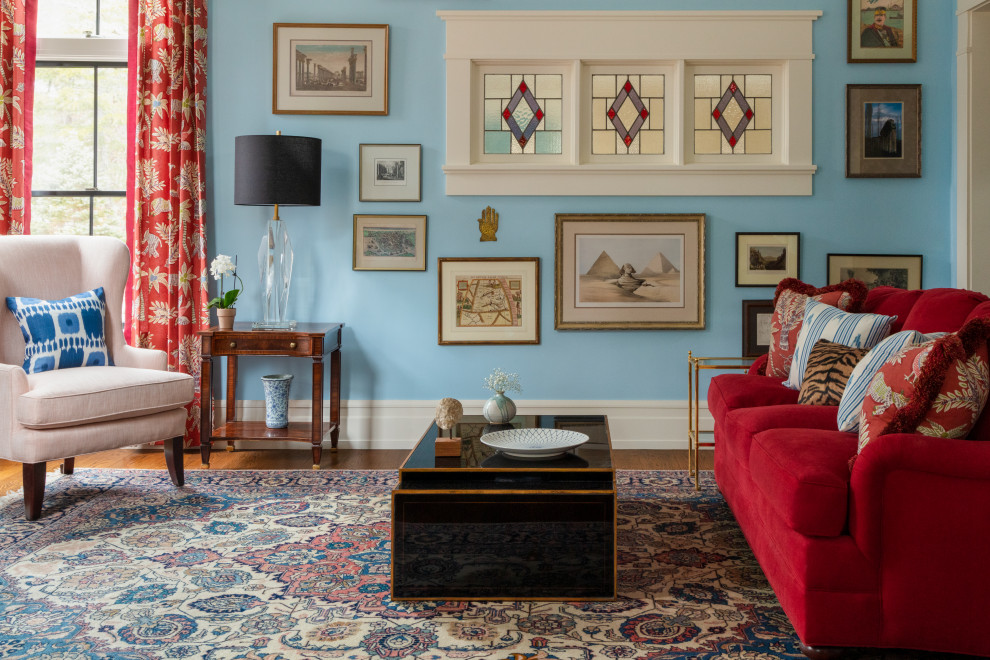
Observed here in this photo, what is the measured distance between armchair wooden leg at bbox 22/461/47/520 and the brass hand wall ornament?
2.53 meters

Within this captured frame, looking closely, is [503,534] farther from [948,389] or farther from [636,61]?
[636,61]

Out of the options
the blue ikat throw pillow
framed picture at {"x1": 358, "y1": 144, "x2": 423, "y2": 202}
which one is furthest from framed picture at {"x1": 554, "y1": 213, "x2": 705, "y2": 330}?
the blue ikat throw pillow

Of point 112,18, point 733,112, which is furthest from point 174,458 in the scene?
point 733,112

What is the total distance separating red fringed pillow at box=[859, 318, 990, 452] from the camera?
1.91 meters

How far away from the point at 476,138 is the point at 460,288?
35.5 inches

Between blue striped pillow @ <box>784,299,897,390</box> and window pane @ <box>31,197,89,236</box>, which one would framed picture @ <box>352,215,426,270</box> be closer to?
window pane @ <box>31,197,89,236</box>

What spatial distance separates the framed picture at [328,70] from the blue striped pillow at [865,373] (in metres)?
3.10

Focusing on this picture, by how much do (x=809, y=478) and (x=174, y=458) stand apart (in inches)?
114

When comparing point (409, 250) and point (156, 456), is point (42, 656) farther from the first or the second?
point (409, 250)

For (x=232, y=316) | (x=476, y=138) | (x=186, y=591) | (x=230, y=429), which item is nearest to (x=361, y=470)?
(x=230, y=429)

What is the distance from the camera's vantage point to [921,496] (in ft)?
6.11

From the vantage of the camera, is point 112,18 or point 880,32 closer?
point 880,32

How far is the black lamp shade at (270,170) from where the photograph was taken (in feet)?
13.3

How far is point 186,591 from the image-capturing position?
2.45 metres
